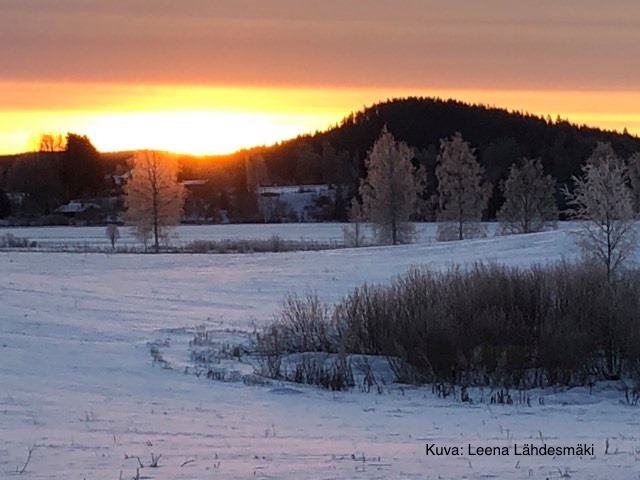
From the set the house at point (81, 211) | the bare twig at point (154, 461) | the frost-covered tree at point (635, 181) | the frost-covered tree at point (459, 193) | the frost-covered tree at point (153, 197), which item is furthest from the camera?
the house at point (81, 211)

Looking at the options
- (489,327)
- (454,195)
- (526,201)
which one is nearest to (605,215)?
(489,327)

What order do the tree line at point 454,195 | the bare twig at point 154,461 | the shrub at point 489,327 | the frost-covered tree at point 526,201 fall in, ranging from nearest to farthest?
the bare twig at point 154,461, the shrub at point 489,327, the tree line at point 454,195, the frost-covered tree at point 526,201

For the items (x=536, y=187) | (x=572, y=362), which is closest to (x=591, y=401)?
(x=572, y=362)

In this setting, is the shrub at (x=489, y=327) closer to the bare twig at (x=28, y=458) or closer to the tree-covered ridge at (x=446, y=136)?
the bare twig at (x=28, y=458)

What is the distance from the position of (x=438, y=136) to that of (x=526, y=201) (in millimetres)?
85379

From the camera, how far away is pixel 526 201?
63594 mm

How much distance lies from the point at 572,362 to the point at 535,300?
9.99ft

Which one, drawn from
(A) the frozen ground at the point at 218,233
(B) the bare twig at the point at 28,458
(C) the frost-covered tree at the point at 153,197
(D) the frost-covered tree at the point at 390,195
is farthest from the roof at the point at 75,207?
Result: (B) the bare twig at the point at 28,458

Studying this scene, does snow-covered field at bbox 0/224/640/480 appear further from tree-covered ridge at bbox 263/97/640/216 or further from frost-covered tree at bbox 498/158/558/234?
tree-covered ridge at bbox 263/97/640/216

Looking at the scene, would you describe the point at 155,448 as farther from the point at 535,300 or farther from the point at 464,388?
the point at 535,300

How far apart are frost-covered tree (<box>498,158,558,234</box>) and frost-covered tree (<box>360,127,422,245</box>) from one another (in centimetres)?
804

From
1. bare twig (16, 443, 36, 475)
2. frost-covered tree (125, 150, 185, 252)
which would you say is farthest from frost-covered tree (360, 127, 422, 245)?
bare twig (16, 443, 36, 475)

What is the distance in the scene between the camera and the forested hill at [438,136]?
125 metres

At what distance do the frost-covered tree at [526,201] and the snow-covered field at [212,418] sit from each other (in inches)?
1445
